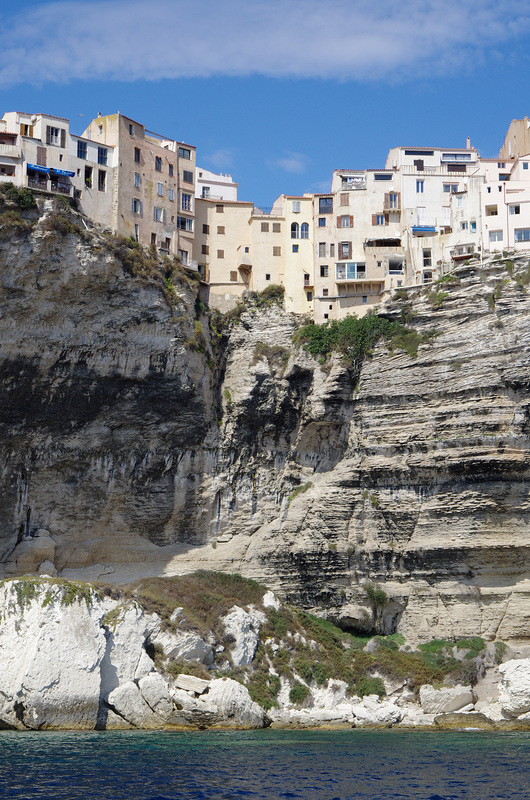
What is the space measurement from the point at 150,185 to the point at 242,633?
1029 inches

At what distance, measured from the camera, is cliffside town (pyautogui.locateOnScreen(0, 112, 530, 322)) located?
58938 mm

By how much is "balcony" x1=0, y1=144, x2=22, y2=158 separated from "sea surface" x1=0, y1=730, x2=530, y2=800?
28846 mm

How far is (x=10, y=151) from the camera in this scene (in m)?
55.5

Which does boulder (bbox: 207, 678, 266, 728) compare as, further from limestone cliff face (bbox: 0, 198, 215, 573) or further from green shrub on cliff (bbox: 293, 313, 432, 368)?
green shrub on cliff (bbox: 293, 313, 432, 368)

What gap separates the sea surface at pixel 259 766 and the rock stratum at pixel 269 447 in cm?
1204

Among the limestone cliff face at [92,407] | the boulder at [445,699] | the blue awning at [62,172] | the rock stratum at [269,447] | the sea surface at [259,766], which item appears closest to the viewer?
the sea surface at [259,766]

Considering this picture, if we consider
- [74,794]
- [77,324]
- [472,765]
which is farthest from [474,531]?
[74,794]

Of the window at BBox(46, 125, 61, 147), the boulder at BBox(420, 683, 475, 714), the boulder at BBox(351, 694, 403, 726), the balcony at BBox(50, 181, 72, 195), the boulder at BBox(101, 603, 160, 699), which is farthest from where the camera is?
the window at BBox(46, 125, 61, 147)

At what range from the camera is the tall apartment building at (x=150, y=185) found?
60.1 m

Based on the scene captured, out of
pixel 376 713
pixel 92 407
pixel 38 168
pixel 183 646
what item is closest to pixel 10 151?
pixel 38 168

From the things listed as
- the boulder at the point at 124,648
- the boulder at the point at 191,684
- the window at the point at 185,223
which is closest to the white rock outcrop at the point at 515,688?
the boulder at the point at 191,684

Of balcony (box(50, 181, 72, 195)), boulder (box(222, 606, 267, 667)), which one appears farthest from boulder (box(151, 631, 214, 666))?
balcony (box(50, 181, 72, 195))

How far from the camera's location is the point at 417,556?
55.1 meters

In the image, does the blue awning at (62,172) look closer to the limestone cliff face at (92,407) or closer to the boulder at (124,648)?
the limestone cliff face at (92,407)
